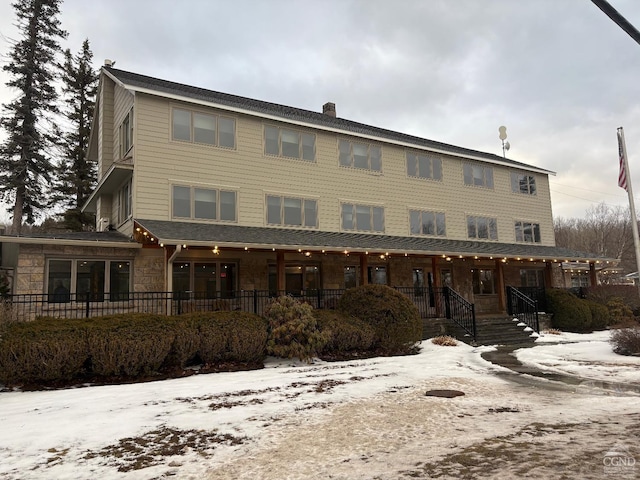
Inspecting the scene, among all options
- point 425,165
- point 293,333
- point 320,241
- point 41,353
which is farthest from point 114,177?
point 425,165

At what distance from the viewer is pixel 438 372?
9.53 m

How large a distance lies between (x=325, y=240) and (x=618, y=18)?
11768 millimetres

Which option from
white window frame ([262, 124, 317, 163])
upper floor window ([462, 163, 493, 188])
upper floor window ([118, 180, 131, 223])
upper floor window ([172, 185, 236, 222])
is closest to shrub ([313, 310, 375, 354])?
upper floor window ([172, 185, 236, 222])

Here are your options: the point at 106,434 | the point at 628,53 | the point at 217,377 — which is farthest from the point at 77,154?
the point at 628,53

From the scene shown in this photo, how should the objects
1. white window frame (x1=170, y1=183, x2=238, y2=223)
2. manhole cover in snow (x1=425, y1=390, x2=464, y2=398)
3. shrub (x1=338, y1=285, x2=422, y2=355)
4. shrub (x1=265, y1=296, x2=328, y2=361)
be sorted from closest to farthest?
manhole cover in snow (x1=425, y1=390, x2=464, y2=398)
shrub (x1=265, y1=296, x2=328, y2=361)
shrub (x1=338, y1=285, x2=422, y2=355)
white window frame (x1=170, y1=183, x2=238, y2=223)

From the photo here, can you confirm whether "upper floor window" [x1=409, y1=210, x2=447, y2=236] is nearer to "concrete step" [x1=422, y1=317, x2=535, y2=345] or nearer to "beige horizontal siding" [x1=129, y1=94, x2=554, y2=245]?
"beige horizontal siding" [x1=129, y1=94, x2=554, y2=245]

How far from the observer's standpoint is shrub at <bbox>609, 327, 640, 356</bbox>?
11.2 m

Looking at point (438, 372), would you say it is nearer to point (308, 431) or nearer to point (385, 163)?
point (308, 431)

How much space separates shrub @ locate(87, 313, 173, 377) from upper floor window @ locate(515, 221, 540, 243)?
1996 centimetres

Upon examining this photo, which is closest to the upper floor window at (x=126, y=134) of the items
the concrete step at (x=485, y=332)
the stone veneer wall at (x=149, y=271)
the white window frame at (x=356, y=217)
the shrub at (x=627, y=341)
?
the stone veneer wall at (x=149, y=271)

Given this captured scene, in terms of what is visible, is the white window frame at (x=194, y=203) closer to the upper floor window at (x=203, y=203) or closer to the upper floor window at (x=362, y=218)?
the upper floor window at (x=203, y=203)

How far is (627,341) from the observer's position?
1130 cm

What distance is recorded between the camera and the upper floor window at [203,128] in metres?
15.2

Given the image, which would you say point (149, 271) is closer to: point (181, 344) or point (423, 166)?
point (181, 344)
